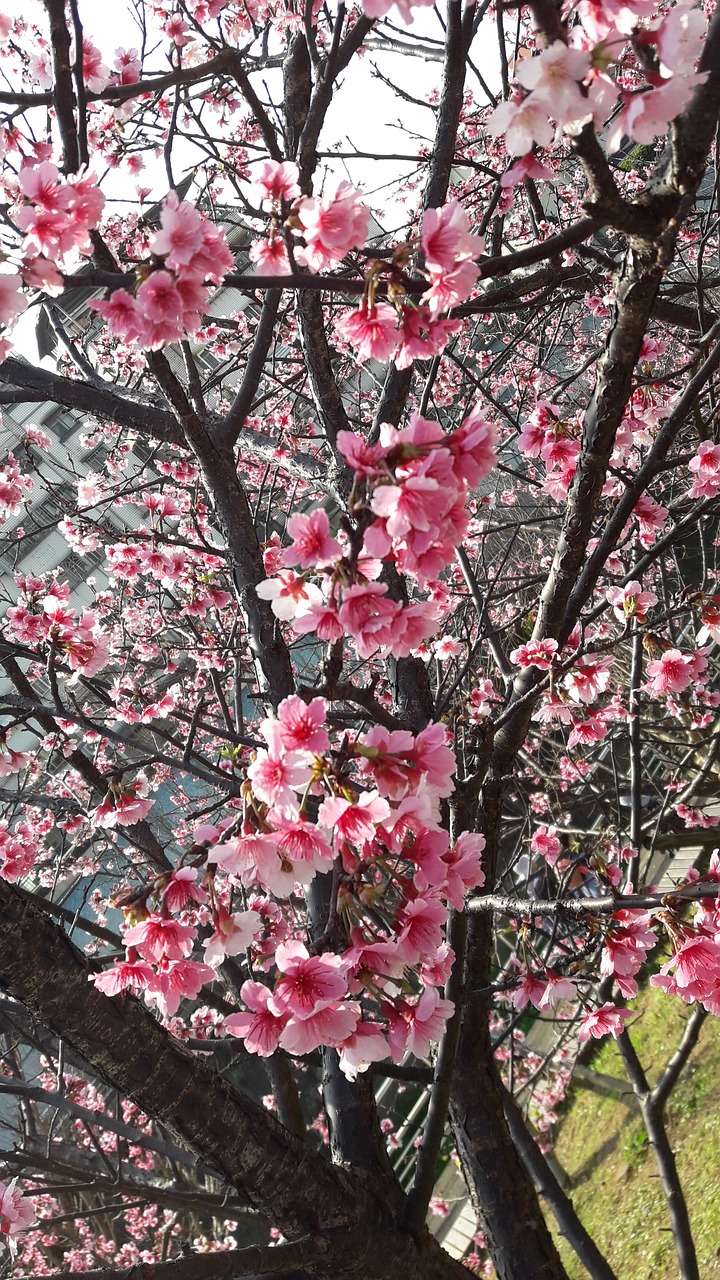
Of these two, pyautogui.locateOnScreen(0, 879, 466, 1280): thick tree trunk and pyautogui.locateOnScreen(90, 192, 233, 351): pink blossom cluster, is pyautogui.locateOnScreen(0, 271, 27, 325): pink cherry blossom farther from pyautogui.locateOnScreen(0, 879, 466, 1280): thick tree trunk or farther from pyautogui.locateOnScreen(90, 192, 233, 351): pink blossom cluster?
pyautogui.locateOnScreen(0, 879, 466, 1280): thick tree trunk

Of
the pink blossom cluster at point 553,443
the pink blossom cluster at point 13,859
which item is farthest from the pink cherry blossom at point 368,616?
the pink blossom cluster at point 13,859

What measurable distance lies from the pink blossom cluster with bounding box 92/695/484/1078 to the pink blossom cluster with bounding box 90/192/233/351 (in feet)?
2.17

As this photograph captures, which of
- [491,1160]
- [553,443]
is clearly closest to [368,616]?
[553,443]

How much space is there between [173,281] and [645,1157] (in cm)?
726

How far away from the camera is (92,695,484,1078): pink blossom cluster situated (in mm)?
1219

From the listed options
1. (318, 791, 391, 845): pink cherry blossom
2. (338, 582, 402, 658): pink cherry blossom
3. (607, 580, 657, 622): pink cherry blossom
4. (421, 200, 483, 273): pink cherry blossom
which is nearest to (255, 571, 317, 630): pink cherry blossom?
(338, 582, 402, 658): pink cherry blossom

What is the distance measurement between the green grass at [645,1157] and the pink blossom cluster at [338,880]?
13.1 ft

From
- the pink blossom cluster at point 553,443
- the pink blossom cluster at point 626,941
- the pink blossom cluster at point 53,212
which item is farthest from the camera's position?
the pink blossom cluster at point 553,443

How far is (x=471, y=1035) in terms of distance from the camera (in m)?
2.64

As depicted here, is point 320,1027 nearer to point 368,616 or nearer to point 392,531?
point 368,616

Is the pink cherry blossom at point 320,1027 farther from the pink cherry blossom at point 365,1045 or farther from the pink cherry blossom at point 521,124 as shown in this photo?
the pink cherry blossom at point 521,124

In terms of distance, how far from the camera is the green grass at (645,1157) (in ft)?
17.4

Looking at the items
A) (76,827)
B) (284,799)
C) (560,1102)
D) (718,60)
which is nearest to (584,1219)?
(560,1102)

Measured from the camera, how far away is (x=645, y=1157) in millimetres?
6383
